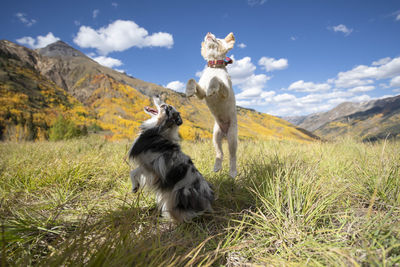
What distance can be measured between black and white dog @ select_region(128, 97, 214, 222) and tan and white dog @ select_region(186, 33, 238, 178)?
95 centimetres

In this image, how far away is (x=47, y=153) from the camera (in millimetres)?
5301

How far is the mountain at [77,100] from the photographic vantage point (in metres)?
48.3

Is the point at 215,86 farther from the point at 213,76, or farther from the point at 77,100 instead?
the point at 77,100

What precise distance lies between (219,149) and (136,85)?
401 ft

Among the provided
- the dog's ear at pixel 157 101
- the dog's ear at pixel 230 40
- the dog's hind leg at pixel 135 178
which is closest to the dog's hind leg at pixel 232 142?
the dog's ear at pixel 157 101

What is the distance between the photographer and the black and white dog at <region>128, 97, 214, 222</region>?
248 centimetres

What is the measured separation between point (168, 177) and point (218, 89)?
1577 millimetres

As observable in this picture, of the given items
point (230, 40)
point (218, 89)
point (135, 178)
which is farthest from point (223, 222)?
point (230, 40)

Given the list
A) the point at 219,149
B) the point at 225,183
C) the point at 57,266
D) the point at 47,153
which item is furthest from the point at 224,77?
the point at 47,153

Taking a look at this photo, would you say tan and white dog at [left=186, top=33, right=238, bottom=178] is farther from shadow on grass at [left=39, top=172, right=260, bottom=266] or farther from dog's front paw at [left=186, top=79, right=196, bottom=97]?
shadow on grass at [left=39, top=172, right=260, bottom=266]

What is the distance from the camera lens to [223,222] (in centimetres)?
239

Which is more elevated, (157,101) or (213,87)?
(213,87)

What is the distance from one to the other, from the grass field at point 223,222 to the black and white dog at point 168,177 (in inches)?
8.6

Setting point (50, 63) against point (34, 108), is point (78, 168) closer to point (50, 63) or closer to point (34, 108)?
point (34, 108)
